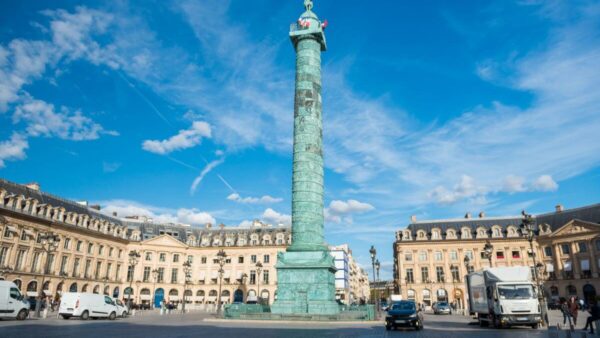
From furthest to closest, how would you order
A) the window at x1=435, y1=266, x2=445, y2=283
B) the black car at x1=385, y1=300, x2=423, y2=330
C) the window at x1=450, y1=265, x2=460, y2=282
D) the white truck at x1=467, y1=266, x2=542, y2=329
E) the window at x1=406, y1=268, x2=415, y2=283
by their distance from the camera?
the window at x1=406, y1=268, x2=415, y2=283, the window at x1=435, y1=266, x2=445, y2=283, the window at x1=450, y1=265, x2=460, y2=282, the black car at x1=385, y1=300, x2=423, y2=330, the white truck at x1=467, y1=266, x2=542, y2=329

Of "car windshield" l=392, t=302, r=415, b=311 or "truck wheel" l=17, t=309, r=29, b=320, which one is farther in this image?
"truck wheel" l=17, t=309, r=29, b=320

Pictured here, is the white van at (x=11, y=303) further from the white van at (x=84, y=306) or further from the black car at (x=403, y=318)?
the black car at (x=403, y=318)

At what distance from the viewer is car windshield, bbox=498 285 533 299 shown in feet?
58.7

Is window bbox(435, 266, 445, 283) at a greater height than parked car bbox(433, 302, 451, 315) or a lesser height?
greater

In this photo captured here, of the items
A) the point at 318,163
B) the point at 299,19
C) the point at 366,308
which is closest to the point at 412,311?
the point at 366,308

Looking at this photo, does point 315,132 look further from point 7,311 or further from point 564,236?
point 564,236

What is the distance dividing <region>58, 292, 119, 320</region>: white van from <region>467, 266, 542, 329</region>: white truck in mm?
19819

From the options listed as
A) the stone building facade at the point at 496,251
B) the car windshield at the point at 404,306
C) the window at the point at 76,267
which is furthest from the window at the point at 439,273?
the window at the point at 76,267

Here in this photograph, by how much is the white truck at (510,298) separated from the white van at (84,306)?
19819 mm

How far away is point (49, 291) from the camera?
44719mm

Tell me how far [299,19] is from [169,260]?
41.2 m

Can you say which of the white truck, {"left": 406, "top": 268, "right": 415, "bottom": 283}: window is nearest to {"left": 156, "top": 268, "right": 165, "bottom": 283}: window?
{"left": 406, "top": 268, "right": 415, "bottom": 283}: window

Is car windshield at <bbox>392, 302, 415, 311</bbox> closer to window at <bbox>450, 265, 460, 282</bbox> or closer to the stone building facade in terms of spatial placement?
the stone building facade

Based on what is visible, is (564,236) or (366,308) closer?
(366,308)
